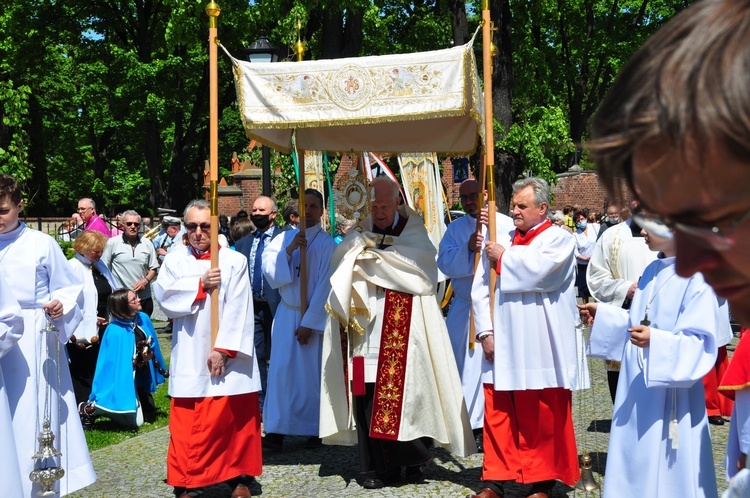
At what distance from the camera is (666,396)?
15.0ft

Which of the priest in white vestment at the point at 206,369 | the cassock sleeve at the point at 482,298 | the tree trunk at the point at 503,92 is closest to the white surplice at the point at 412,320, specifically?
the cassock sleeve at the point at 482,298

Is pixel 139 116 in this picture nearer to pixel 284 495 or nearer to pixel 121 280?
pixel 121 280

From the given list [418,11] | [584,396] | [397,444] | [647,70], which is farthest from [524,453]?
[418,11]

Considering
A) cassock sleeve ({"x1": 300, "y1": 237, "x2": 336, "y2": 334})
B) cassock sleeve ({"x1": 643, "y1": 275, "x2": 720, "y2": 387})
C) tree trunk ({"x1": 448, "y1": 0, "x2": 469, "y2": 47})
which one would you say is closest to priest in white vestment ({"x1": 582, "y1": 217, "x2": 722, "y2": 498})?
cassock sleeve ({"x1": 643, "y1": 275, "x2": 720, "y2": 387})

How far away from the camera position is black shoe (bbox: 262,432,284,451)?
26.2 ft

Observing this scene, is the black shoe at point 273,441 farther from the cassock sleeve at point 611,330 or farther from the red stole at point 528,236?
the cassock sleeve at point 611,330

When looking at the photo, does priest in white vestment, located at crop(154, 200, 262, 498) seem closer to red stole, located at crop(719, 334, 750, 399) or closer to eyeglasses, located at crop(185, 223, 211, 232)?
eyeglasses, located at crop(185, 223, 211, 232)

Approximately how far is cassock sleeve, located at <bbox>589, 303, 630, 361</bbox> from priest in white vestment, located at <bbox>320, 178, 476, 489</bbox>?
82.7 inches

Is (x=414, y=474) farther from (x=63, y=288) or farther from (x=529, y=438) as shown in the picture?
(x=63, y=288)

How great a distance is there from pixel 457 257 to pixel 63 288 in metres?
3.22

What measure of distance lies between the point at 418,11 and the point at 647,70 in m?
17.6

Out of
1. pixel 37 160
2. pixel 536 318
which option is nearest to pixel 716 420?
pixel 536 318

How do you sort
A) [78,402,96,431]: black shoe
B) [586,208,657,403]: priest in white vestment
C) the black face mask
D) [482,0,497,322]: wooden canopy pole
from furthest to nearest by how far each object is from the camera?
the black face mask < [78,402,96,431]: black shoe < [586,208,657,403]: priest in white vestment < [482,0,497,322]: wooden canopy pole

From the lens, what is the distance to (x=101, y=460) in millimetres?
7383
